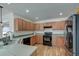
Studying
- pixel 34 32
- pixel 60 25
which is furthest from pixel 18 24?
pixel 60 25

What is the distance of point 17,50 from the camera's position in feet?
A: 5.24

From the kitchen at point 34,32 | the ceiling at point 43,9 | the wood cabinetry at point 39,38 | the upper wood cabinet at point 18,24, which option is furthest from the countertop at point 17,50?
the ceiling at point 43,9

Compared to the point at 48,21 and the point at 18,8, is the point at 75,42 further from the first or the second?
the point at 18,8

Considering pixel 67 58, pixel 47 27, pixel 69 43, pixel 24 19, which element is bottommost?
pixel 67 58

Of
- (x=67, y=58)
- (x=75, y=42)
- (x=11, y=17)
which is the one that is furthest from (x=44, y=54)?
(x=11, y=17)

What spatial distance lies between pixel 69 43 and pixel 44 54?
34 centimetres

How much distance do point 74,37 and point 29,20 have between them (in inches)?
23.8

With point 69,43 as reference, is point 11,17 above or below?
above

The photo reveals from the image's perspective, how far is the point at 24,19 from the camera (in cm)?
166

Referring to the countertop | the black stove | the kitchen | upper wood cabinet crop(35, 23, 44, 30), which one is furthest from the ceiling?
the countertop

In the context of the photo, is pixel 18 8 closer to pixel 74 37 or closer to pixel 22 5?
pixel 22 5

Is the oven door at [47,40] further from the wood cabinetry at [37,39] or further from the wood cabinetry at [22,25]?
the wood cabinetry at [22,25]

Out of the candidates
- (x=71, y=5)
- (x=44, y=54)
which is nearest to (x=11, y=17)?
(x=44, y=54)

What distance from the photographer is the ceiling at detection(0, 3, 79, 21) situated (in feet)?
5.23
